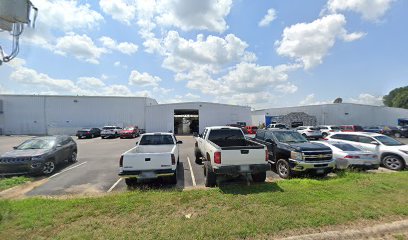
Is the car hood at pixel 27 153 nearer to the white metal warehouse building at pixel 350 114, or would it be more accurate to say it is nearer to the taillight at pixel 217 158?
the taillight at pixel 217 158

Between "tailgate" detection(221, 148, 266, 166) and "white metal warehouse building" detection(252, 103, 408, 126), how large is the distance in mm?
39364

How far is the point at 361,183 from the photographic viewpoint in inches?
283

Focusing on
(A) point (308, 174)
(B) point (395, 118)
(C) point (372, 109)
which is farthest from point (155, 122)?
(B) point (395, 118)

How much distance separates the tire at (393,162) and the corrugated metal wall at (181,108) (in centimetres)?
2982

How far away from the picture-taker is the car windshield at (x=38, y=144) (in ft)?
34.4

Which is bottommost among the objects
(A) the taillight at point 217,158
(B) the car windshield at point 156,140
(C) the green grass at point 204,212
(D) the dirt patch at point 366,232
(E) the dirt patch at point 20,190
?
(E) the dirt patch at point 20,190

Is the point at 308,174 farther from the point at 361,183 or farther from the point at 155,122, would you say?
the point at 155,122

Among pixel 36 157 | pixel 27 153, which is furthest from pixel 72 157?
pixel 36 157

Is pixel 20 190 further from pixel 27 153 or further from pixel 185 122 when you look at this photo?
pixel 185 122

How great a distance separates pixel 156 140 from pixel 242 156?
14.2ft

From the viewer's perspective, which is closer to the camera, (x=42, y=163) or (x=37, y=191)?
(x=37, y=191)

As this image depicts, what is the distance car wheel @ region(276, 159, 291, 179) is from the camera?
8.73 metres

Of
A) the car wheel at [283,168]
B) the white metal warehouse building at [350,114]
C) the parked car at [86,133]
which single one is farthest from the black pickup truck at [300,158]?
the white metal warehouse building at [350,114]

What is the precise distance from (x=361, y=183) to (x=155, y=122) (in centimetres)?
3466
